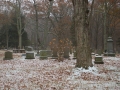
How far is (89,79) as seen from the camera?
841 centimetres

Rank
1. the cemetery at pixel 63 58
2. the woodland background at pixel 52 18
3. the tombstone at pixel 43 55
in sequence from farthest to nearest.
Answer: the woodland background at pixel 52 18 → the tombstone at pixel 43 55 → the cemetery at pixel 63 58

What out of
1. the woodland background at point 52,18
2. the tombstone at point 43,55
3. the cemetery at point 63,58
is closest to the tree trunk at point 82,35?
the cemetery at point 63,58

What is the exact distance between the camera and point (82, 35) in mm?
10180

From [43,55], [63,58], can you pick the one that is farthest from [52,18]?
[63,58]

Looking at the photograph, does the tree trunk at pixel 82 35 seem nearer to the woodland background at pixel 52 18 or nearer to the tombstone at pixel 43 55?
the tombstone at pixel 43 55

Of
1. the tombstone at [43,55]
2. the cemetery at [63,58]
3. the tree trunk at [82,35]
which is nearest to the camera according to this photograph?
the cemetery at [63,58]

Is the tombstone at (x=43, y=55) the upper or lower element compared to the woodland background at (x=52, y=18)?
lower

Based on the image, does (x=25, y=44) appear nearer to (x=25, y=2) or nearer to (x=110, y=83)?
(x=25, y=2)

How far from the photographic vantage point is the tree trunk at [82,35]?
33.2 feet

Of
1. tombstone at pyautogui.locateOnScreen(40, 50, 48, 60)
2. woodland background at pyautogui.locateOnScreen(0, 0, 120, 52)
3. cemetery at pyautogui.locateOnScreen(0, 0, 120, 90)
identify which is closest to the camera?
cemetery at pyautogui.locateOnScreen(0, 0, 120, 90)

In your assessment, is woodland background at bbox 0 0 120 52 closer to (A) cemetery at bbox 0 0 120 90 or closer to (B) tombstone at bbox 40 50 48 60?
(A) cemetery at bbox 0 0 120 90

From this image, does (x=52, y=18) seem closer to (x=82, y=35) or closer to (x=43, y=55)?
(x=43, y=55)

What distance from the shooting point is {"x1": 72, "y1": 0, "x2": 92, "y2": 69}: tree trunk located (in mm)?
10117

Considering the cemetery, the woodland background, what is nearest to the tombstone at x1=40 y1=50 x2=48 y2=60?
the cemetery
